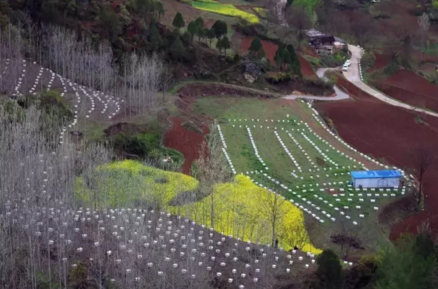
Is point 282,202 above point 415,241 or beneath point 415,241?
beneath

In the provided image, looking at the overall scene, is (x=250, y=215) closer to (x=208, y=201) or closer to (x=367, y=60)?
(x=208, y=201)

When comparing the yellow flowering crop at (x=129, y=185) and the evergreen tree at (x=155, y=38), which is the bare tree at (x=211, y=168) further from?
the evergreen tree at (x=155, y=38)

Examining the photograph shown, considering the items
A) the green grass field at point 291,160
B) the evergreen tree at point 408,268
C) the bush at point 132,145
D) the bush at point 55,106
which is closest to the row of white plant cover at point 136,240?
the evergreen tree at point 408,268

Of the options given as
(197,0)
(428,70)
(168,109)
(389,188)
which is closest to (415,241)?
(389,188)

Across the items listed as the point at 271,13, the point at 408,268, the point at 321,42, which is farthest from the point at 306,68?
the point at 408,268

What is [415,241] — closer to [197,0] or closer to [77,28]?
[77,28]

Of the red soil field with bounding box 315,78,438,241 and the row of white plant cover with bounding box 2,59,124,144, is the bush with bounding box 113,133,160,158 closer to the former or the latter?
the row of white plant cover with bounding box 2,59,124,144
